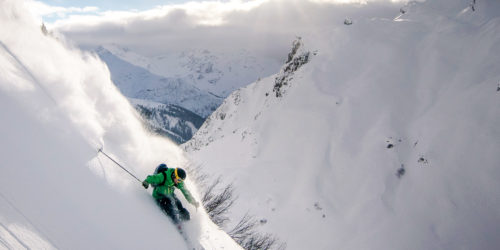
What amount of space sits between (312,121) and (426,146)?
9.60m

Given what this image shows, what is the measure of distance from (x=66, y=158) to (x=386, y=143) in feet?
65.6

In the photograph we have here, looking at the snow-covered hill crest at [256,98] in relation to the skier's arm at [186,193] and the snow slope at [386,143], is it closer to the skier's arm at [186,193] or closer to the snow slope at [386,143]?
the snow slope at [386,143]

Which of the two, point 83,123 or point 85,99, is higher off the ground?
point 85,99

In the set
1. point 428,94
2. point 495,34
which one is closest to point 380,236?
point 428,94

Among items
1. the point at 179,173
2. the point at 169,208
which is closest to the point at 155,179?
the point at 179,173

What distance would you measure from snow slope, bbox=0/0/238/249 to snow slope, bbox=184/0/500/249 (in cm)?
1249

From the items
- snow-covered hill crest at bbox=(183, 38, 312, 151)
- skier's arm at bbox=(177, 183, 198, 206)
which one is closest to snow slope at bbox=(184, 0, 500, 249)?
snow-covered hill crest at bbox=(183, 38, 312, 151)

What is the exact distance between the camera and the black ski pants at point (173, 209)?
6.98 m

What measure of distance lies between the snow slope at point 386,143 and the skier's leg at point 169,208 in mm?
12440

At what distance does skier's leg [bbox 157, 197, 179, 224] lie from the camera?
22.9 feet

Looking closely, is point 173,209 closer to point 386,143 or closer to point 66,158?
point 66,158

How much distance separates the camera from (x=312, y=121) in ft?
84.2

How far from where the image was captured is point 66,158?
215 inches

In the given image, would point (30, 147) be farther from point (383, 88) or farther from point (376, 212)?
point (383, 88)
